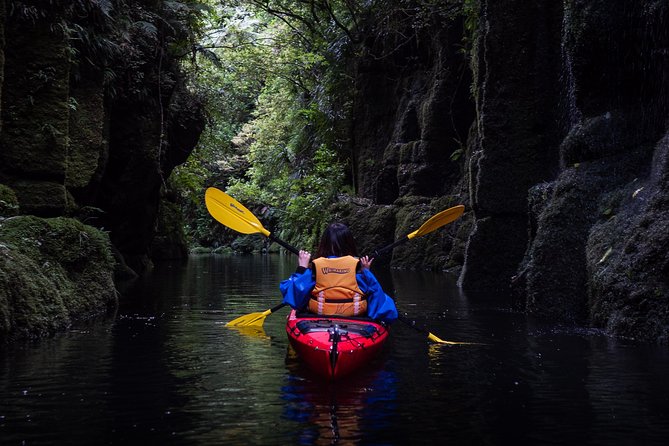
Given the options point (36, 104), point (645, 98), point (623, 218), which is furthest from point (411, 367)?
point (36, 104)

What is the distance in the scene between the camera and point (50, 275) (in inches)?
338

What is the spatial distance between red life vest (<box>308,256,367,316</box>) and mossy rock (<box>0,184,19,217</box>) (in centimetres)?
415

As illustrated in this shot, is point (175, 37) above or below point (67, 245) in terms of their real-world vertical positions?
above

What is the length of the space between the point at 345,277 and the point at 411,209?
15.8 m

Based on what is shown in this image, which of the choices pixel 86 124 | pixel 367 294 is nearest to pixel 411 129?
pixel 86 124

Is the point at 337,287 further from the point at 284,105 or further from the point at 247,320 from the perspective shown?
the point at 284,105

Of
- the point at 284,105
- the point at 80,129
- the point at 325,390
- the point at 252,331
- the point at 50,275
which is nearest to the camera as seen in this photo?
the point at 325,390

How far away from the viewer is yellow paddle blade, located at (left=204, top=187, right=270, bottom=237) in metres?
9.57

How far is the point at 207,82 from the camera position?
987 inches

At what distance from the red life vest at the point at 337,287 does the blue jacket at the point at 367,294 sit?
0.27 ft

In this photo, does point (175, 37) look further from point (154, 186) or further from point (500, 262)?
point (500, 262)

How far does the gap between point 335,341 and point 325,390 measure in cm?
44

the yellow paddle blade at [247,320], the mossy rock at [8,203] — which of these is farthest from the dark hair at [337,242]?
the mossy rock at [8,203]

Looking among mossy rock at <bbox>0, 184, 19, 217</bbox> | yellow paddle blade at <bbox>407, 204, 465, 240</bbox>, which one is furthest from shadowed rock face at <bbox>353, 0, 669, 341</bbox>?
mossy rock at <bbox>0, 184, 19, 217</bbox>
